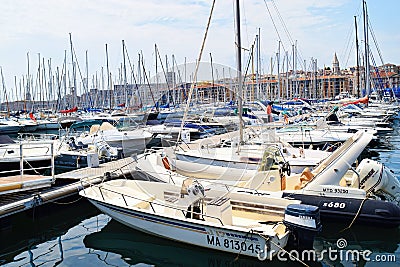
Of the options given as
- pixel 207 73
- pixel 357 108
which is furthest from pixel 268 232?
pixel 357 108

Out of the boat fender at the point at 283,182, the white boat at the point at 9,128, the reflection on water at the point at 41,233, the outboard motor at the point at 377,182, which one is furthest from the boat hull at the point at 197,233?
the white boat at the point at 9,128

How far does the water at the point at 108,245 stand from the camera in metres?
8.33

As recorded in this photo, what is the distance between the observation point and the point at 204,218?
27.9 ft

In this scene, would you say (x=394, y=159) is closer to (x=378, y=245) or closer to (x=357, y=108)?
(x=378, y=245)

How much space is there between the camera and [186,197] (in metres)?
8.73

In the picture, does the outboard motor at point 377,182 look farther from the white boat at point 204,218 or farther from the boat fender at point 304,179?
the white boat at point 204,218

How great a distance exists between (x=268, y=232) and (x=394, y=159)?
49.7ft

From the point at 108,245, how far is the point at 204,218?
2.60 meters

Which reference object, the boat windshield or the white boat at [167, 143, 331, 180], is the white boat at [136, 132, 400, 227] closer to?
the boat windshield

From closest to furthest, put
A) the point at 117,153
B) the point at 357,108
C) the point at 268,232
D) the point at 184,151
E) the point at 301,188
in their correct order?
the point at 268,232, the point at 301,188, the point at 184,151, the point at 117,153, the point at 357,108

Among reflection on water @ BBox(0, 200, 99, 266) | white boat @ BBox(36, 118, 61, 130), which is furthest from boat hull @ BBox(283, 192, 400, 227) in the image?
white boat @ BBox(36, 118, 61, 130)

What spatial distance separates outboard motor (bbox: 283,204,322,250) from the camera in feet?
24.6

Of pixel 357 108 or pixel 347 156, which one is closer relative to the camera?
pixel 347 156

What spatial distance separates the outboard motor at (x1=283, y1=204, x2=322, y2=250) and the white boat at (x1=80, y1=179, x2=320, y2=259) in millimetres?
19
